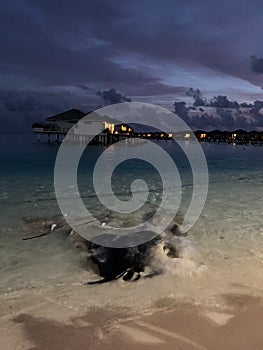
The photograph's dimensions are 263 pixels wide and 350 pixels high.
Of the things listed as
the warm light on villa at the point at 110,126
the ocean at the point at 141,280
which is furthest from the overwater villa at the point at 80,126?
the ocean at the point at 141,280

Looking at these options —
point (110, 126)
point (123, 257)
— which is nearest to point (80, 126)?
point (110, 126)

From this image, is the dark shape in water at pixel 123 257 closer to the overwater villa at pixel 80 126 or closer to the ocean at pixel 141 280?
the ocean at pixel 141 280

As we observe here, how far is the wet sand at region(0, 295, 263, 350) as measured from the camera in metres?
3.37

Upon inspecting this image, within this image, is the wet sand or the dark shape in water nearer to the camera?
the wet sand

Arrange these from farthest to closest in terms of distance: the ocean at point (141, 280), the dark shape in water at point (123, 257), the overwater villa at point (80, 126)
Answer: the overwater villa at point (80, 126)
the dark shape in water at point (123, 257)
the ocean at point (141, 280)

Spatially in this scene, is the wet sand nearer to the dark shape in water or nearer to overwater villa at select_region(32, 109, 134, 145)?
the dark shape in water

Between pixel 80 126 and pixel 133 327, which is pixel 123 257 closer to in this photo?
pixel 133 327

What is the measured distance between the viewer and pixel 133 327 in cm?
369

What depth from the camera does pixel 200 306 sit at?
421 cm

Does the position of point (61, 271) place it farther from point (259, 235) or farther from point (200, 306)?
point (259, 235)

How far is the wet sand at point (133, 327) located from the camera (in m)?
3.37

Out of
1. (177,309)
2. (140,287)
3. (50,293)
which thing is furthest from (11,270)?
(177,309)

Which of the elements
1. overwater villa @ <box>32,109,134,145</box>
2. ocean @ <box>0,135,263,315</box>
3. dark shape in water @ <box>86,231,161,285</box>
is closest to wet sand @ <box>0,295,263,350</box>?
ocean @ <box>0,135,263,315</box>

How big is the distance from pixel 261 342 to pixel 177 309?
42.5 inches
